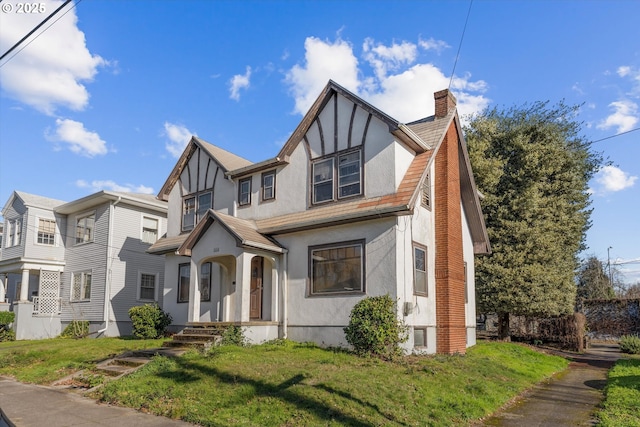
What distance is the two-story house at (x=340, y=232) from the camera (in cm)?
1392

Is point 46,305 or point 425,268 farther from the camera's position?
point 46,305

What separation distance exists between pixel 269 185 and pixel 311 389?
30.9 ft

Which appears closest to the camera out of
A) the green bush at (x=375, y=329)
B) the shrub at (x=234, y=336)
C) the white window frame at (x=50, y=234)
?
the green bush at (x=375, y=329)

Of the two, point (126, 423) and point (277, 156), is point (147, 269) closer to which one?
point (277, 156)

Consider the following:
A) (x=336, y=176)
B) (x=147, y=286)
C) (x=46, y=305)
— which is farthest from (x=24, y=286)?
(x=336, y=176)

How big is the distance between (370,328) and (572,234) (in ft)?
58.4

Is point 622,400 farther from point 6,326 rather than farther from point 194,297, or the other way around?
point 6,326

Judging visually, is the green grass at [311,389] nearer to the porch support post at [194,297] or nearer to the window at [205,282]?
the porch support post at [194,297]

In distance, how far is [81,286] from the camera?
24.3 metres

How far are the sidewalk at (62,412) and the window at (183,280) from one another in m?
7.69

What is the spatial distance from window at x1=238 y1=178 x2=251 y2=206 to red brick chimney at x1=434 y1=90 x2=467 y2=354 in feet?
21.9

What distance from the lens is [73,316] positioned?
2386 centimetres

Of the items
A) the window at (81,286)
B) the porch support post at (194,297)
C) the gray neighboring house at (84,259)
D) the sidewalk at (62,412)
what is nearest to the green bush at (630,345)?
the porch support post at (194,297)

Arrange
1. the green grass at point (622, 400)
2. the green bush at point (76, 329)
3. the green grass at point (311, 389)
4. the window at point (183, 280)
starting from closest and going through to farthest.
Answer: the green grass at point (311, 389)
the green grass at point (622, 400)
the window at point (183, 280)
the green bush at point (76, 329)
